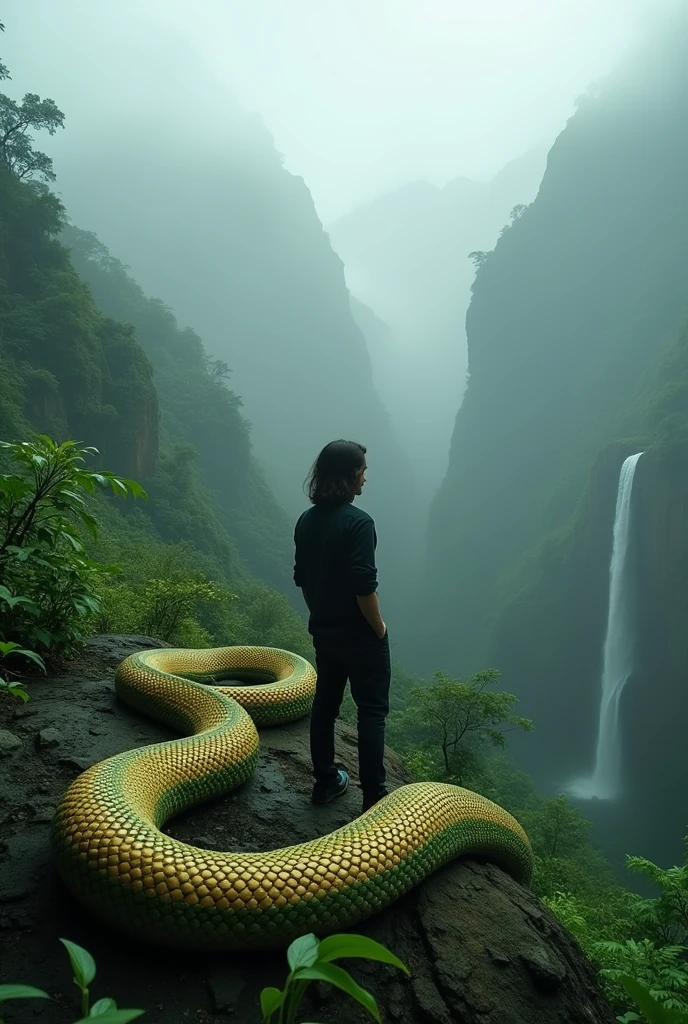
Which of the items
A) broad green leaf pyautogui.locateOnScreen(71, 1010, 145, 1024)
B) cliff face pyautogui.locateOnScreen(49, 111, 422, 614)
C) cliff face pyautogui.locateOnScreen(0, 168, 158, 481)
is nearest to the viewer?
broad green leaf pyautogui.locateOnScreen(71, 1010, 145, 1024)

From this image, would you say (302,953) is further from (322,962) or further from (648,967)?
(648,967)

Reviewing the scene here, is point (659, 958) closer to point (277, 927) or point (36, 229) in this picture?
point (277, 927)

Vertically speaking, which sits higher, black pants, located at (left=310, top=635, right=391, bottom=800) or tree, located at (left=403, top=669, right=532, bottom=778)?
black pants, located at (left=310, top=635, right=391, bottom=800)

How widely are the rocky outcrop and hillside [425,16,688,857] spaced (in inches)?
979

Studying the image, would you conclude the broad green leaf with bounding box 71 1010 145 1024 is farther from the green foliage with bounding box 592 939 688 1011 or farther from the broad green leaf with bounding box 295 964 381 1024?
the green foliage with bounding box 592 939 688 1011

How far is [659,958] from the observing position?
3.20 meters

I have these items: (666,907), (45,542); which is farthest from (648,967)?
(45,542)

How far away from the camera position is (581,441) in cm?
5072

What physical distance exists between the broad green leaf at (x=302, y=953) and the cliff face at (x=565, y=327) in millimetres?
45930

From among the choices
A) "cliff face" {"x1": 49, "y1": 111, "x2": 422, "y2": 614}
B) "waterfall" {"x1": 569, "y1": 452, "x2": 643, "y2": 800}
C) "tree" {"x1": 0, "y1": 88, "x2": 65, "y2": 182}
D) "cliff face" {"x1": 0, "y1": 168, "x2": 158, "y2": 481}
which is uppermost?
"cliff face" {"x1": 49, "y1": 111, "x2": 422, "y2": 614}

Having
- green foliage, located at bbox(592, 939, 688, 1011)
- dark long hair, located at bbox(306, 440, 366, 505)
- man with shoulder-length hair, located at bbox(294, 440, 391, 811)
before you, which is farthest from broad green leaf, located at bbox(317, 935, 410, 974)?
green foliage, located at bbox(592, 939, 688, 1011)

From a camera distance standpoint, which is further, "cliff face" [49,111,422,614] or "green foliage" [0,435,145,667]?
"cliff face" [49,111,422,614]

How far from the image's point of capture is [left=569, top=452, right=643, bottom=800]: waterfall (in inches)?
1102

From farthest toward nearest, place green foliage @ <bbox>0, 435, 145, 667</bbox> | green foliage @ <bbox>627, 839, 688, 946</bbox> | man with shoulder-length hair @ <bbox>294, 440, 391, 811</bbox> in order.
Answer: green foliage @ <bbox>627, 839, 688, 946</bbox> < green foliage @ <bbox>0, 435, 145, 667</bbox> < man with shoulder-length hair @ <bbox>294, 440, 391, 811</bbox>
